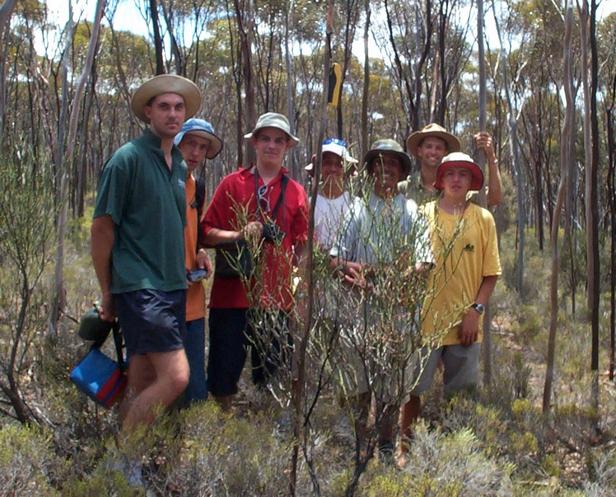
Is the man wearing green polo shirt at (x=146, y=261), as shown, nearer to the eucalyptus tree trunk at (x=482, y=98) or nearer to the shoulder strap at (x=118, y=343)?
the shoulder strap at (x=118, y=343)

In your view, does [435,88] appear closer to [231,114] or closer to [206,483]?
[206,483]

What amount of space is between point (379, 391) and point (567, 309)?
244 inches

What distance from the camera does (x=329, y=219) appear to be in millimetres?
2842

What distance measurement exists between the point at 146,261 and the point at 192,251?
473 millimetres

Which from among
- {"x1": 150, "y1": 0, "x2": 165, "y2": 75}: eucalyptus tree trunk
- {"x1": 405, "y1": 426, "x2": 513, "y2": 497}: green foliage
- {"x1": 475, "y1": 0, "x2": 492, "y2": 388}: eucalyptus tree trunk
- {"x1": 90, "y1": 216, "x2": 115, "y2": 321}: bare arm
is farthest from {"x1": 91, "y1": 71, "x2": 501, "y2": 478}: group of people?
{"x1": 150, "y1": 0, "x2": 165, "y2": 75}: eucalyptus tree trunk

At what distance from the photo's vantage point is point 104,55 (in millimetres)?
18594

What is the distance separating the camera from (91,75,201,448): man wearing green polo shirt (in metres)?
2.53

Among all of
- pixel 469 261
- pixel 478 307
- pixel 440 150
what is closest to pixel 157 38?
pixel 440 150

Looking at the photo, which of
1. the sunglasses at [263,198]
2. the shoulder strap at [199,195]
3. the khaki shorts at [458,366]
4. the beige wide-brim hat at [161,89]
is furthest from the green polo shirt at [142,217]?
the khaki shorts at [458,366]

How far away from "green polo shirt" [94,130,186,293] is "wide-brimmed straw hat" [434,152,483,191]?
52.4 inches

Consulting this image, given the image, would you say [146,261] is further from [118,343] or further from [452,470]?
[452,470]

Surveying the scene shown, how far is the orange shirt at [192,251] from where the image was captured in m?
3.02

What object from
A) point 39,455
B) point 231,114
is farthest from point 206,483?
point 231,114

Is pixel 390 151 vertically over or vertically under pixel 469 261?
over
